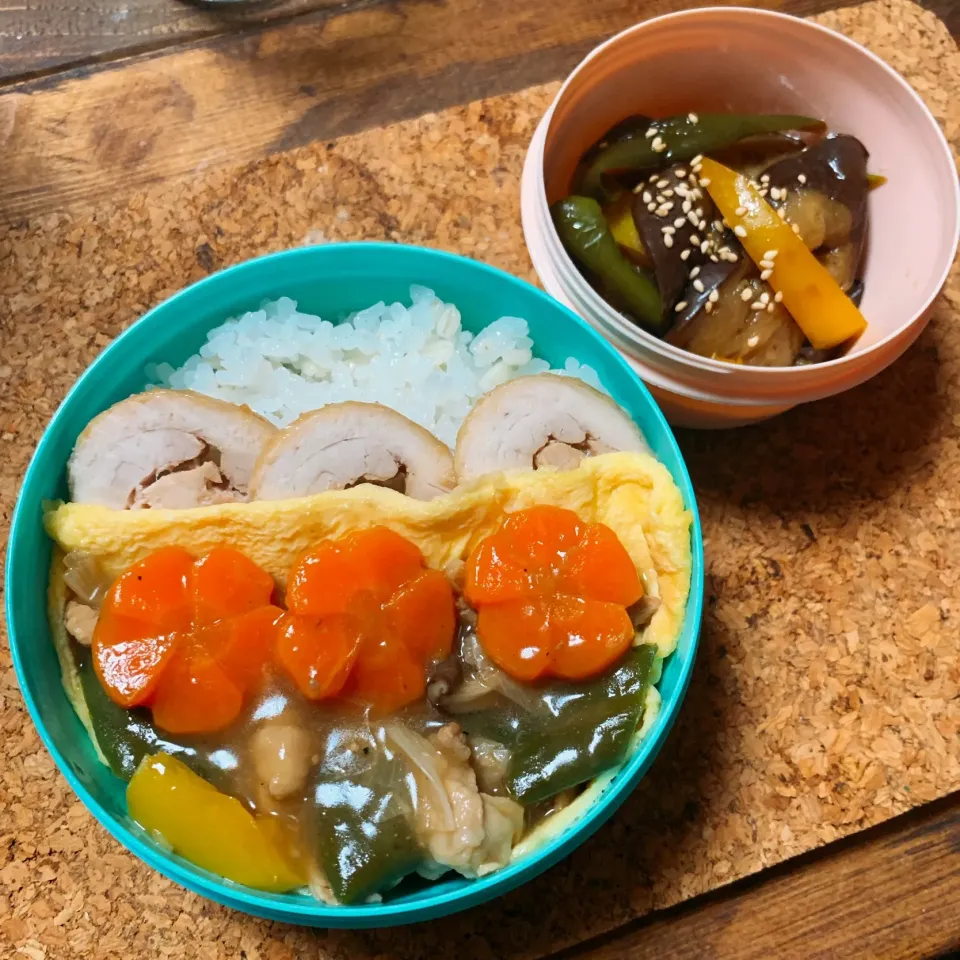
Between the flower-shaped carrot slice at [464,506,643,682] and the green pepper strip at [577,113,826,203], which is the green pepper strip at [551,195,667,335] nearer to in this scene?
the green pepper strip at [577,113,826,203]

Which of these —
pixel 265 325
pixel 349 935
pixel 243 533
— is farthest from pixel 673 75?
pixel 349 935

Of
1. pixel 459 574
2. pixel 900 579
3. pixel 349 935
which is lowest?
pixel 349 935

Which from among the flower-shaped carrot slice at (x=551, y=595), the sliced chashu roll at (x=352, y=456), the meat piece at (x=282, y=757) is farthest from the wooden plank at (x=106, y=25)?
the meat piece at (x=282, y=757)

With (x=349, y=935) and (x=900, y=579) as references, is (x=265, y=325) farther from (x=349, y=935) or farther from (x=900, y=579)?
(x=900, y=579)

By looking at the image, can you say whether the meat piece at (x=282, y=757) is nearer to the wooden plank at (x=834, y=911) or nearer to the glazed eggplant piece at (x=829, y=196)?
the wooden plank at (x=834, y=911)

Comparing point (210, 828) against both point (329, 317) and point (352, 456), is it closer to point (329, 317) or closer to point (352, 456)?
point (352, 456)

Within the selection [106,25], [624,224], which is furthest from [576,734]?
[106,25]
